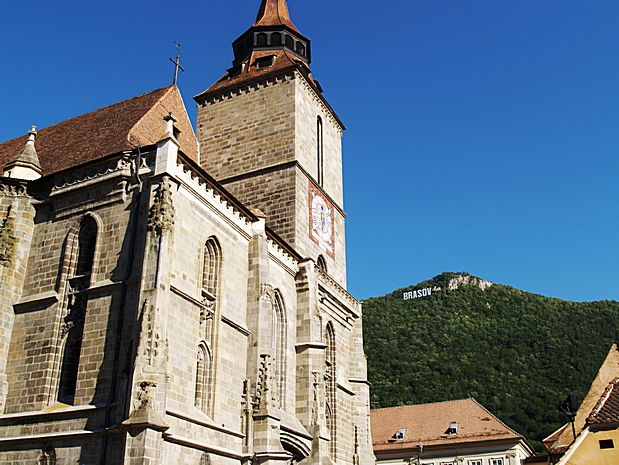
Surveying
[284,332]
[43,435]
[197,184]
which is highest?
[197,184]

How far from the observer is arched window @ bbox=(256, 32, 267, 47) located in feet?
111

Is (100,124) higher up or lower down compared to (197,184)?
higher up

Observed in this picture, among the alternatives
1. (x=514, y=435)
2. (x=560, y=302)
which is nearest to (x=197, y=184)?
(x=514, y=435)

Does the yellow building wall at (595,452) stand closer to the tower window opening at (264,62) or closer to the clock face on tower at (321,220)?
the clock face on tower at (321,220)

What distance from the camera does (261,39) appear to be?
3378 cm

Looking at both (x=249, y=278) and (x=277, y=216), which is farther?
(x=277, y=216)

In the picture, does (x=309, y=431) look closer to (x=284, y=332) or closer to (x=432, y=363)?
(x=284, y=332)

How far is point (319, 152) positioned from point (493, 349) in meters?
47.4

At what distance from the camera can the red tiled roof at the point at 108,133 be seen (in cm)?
2238

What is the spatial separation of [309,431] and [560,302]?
69845mm

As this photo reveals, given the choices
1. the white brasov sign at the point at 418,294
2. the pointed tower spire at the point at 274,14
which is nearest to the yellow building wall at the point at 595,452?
the pointed tower spire at the point at 274,14

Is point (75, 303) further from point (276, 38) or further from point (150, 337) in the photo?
point (276, 38)

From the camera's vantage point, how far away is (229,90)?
104 feet

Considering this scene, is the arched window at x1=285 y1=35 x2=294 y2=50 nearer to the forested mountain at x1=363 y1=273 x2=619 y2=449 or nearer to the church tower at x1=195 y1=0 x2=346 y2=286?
the church tower at x1=195 y1=0 x2=346 y2=286
